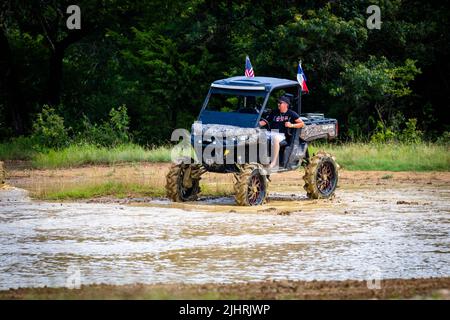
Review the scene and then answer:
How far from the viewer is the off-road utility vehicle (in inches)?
719

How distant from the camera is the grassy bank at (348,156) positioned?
25.5 m

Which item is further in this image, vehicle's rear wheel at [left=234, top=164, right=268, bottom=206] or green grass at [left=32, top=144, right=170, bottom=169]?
green grass at [left=32, top=144, right=170, bottom=169]

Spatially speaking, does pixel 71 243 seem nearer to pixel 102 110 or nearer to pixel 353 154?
pixel 353 154

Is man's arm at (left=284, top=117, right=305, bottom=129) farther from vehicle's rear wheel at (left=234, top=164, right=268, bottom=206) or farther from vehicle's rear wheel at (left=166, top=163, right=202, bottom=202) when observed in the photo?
vehicle's rear wheel at (left=166, top=163, right=202, bottom=202)

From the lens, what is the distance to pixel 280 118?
19469 mm

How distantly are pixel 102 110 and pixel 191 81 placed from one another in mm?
4093

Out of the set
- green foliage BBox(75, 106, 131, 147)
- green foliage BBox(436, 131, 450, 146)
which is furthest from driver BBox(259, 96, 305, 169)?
green foliage BBox(75, 106, 131, 147)

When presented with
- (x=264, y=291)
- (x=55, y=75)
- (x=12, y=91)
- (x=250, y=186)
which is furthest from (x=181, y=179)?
(x=55, y=75)

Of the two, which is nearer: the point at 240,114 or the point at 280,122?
the point at 240,114

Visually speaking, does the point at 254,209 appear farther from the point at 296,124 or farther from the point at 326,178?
the point at 326,178

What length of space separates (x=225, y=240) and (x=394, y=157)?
12.6 metres

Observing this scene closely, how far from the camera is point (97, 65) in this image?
40844mm

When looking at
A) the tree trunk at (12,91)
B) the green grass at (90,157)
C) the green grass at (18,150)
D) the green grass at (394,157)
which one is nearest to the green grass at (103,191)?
the green grass at (90,157)

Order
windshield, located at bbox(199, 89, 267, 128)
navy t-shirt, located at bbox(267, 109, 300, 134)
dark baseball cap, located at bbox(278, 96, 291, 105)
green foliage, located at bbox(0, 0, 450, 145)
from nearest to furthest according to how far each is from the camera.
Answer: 1. windshield, located at bbox(199, 89, 267, 128)
2. dark baseball cap, located at bbox(278, 96, 291, 105)
3. navy t-shirt, located at bbox(267, 109, 300, 134)
4. green foliage, located at bbox(0, 0, 450, 145)
